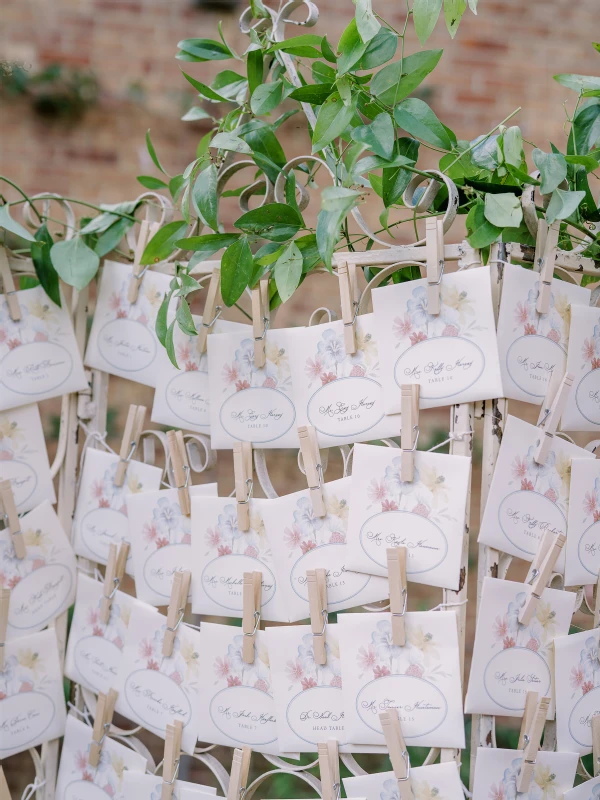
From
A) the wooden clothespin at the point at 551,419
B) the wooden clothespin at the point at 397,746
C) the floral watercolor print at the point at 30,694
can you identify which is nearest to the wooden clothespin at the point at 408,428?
the wooden clothespin at the point at 551,419

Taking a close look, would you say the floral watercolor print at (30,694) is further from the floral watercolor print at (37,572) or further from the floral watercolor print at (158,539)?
the floral watercolor print at (158,539)

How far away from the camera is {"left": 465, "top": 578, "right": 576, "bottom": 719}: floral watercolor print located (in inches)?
35.7

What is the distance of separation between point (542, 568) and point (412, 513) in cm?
16

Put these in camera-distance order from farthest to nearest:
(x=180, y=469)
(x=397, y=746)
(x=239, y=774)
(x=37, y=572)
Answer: (x=37, y=572) → (x=180, y=469) → (x=239, y=774) → (x=397, y=746)

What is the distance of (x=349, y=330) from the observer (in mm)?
975

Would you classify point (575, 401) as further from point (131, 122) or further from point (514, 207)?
point (131, 122)

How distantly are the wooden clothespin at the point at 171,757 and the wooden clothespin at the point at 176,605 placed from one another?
95mm

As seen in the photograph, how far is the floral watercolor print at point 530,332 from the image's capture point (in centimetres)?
91

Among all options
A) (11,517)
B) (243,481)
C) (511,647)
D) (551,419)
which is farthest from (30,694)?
(551,419)

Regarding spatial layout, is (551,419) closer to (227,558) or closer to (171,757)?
(227,558)

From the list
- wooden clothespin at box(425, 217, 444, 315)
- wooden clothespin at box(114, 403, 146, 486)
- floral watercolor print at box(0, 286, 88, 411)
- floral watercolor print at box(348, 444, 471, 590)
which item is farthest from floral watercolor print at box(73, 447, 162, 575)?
wooden clothespin at box(425, 217, 444, 315)

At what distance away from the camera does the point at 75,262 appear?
45.6 inches

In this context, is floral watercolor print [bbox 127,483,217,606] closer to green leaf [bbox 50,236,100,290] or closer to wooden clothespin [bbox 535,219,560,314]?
green leaf [bbox 50,236,100,290]

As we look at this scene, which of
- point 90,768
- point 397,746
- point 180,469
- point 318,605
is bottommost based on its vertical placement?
point 90,768
